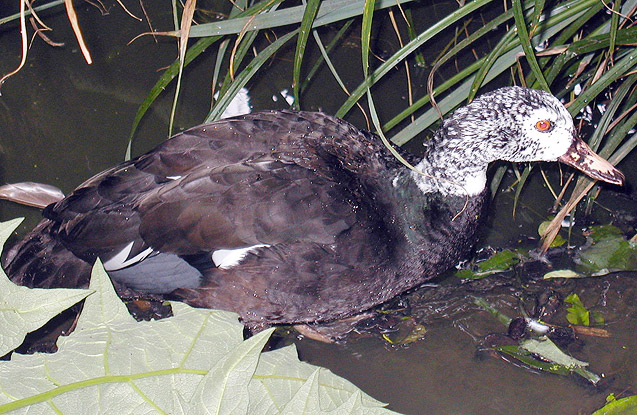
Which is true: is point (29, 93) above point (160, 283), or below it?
above

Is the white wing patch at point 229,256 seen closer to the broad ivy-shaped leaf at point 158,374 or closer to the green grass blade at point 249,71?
the green grass blade at point 249,71

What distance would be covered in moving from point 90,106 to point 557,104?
2.44 metres

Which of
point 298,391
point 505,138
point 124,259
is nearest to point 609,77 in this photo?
point 505,138

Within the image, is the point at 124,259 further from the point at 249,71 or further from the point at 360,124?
the point at 360,124

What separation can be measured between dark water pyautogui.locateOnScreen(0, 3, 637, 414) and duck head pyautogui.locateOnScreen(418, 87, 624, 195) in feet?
1.97

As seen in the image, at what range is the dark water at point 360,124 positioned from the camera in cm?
231

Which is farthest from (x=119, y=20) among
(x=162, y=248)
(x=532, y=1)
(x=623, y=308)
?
(x=623, y=308)

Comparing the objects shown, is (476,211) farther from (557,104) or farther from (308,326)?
(308,326)

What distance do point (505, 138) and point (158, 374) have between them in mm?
1814

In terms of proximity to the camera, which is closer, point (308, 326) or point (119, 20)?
point (308, 326)

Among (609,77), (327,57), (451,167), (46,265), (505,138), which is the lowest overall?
(46,265)

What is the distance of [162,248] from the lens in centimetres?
217

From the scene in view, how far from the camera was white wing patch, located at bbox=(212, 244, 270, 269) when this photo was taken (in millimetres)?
2174

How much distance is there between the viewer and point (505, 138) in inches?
88.9
